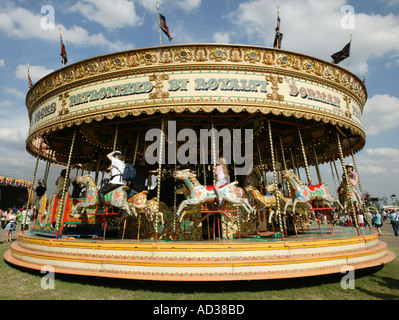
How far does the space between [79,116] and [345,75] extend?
8965mm

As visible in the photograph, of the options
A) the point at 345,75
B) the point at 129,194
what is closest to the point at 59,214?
the point at 129,194

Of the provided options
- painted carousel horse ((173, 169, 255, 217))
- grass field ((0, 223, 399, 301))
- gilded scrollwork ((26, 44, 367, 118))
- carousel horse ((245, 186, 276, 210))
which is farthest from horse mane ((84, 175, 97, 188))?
carousel horse ((245, 186, 276, 210))

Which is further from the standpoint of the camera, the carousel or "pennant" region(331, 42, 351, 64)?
"pennant" region(331, 42, 351, 64)

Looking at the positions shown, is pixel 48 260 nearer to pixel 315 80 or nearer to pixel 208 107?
pixel 208 107

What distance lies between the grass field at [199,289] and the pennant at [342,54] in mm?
8268

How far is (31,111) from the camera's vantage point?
32.9 ft

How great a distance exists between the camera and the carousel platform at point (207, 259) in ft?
17.3

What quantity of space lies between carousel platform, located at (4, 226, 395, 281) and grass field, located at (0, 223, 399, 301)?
12.1 inches

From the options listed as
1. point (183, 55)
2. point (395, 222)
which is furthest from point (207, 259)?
point (395, 222)

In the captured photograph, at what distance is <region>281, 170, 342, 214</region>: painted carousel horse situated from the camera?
770 cm

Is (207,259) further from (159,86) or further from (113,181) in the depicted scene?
(159,86)

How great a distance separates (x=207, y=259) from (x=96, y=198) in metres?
3.98

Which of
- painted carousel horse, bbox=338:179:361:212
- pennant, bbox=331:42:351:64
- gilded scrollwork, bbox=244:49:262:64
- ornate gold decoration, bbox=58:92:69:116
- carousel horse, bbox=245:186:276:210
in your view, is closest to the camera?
gilded scrollwork, bbox=244:49:262:64

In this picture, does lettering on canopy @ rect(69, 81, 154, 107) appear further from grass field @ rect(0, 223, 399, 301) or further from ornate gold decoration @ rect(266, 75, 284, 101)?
grass field @ rect(0, 223, 399, 301)
